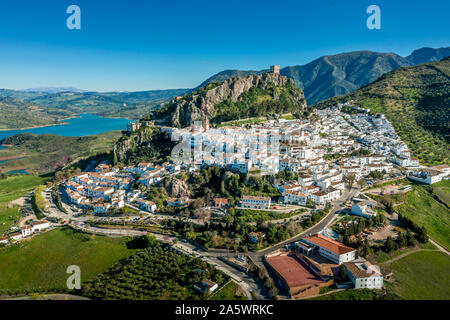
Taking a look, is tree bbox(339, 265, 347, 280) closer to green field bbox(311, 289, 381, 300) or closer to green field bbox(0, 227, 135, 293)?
green field bbox(311, 289, 381, 300)

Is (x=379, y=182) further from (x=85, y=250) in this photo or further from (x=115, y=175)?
(x=115, y=175)

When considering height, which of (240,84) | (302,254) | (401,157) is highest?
(240,84)

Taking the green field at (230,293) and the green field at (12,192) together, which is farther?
the green field at (12,192)

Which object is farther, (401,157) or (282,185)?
(401,157)

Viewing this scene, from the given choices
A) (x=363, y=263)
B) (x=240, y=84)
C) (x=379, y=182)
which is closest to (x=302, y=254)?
(x=363, y=263)

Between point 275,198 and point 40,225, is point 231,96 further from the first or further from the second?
point 40,225

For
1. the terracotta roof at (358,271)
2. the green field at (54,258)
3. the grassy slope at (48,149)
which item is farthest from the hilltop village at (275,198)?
the grassy slope at (48,149)

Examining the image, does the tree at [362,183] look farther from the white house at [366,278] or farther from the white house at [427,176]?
the white house at [366,278]
